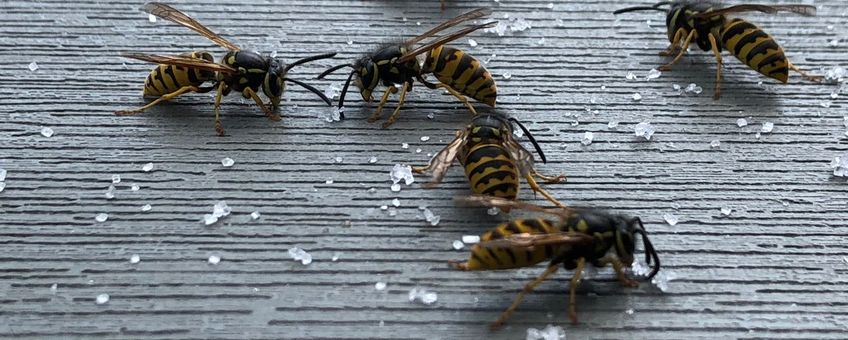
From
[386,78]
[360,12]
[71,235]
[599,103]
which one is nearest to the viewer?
[71,235]

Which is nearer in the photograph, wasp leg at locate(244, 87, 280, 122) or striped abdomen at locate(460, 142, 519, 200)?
striped abdomen at locate(460, 142, 519, 200)

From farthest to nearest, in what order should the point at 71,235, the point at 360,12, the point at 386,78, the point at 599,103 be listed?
the point at 360,12 < the point at 386,78 < the point at 599,103 < the point at 71,235

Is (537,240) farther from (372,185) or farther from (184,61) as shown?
(184,61)

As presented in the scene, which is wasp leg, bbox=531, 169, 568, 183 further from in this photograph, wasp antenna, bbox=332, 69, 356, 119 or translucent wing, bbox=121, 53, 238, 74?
translucent wing, bbox=121, 53, 238, 74

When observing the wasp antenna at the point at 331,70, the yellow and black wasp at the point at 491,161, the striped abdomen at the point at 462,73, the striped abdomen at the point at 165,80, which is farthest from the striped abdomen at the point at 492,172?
the striped abdomen at the point at 165,80

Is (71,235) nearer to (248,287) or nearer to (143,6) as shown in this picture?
(248,287)

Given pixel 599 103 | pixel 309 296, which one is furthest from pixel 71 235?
pixel 599 103

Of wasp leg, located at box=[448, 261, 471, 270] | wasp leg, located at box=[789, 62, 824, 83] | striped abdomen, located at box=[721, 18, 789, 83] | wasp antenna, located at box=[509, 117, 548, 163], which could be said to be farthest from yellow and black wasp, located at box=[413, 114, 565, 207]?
wasp leg, located at box=[789, 62, 824, 83]
